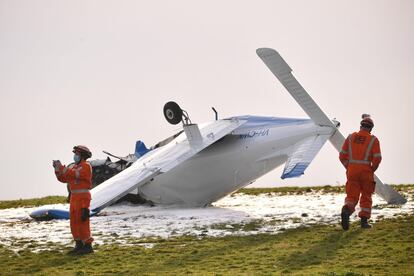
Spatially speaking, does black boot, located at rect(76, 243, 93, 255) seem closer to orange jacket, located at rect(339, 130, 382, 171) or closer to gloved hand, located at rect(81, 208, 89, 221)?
gloved hand, located at rect(81, 208, 89, 221)

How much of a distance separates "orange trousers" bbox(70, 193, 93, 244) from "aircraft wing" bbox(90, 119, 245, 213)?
3.48 meters

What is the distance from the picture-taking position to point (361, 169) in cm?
1630

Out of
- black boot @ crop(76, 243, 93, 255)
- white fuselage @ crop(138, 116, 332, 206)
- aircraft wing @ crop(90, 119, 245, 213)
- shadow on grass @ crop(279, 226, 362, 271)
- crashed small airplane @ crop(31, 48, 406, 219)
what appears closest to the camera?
shadow on grass @ crop(279, 226, 362, 271)

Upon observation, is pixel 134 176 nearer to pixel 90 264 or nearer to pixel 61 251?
pixel 61 251

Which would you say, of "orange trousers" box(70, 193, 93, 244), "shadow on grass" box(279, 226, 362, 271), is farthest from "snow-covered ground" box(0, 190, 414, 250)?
"shadow on grass" box(279, 226, 362, 271)

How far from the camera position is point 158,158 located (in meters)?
20.9

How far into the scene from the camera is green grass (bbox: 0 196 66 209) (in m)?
26.5

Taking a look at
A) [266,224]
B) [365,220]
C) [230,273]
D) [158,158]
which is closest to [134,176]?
[158,158]

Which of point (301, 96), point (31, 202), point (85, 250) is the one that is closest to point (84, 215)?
point (85, 250)

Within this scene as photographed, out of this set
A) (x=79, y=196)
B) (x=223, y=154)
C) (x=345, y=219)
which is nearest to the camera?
(x=79, y=196)

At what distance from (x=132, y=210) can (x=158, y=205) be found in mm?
767

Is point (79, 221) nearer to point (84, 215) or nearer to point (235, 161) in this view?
point (84, 215)

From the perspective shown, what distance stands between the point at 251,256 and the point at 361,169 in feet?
12.6

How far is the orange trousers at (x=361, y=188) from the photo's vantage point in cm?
1619
